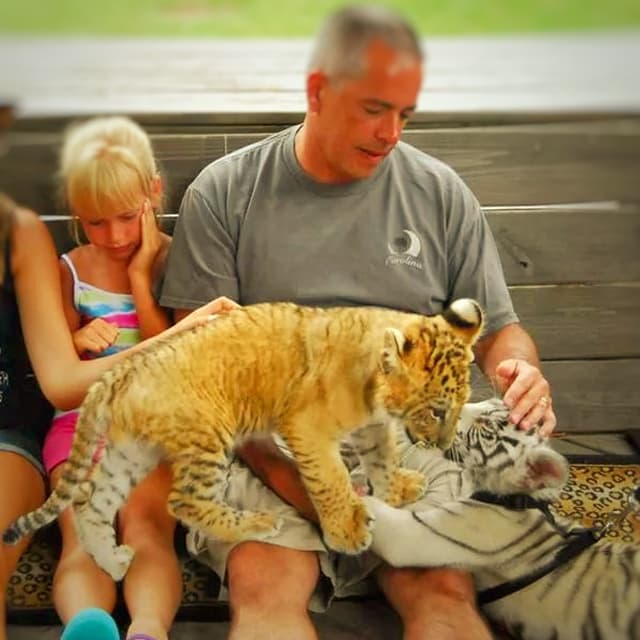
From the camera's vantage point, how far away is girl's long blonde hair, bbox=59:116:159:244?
79 centimetres

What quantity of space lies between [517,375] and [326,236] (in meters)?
0.23

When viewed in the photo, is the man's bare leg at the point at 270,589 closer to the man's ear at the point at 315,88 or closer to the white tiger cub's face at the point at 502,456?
the white tiger cub's face at the point at 502,456

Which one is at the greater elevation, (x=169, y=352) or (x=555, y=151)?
(x=555, y=151)

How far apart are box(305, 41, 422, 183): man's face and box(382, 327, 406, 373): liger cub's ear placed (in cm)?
16

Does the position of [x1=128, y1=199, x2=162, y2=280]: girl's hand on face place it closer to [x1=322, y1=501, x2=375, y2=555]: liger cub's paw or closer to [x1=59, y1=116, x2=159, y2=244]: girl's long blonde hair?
[x1=59, y1=116, x2=159, y2=244]: girl's long blonde hair

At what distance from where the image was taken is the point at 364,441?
33.2 inches

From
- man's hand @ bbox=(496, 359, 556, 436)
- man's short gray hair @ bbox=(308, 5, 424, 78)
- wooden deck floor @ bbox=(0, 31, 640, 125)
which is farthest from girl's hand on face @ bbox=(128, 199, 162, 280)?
man's hand @ bbox=(496, 359, 556, 436)

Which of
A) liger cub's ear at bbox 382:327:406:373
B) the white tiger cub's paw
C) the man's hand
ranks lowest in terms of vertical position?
the white tiger cub's paw

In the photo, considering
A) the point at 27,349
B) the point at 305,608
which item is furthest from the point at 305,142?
the point at 305,608

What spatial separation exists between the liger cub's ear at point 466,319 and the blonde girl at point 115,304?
273 millimetres

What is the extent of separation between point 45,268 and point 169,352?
14 cm

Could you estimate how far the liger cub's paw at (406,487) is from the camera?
0.85 m

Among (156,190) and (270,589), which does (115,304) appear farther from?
(270,589)

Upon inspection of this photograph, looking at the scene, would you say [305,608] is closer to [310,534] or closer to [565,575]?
[310,534]
